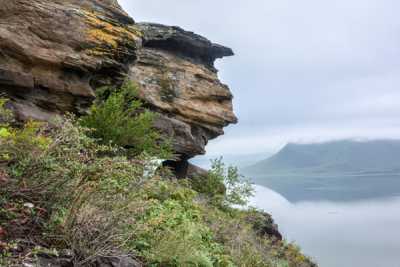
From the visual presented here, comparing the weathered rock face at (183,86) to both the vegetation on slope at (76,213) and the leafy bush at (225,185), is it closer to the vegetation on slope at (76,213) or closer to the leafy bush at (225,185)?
the leafy bush at (225,185)

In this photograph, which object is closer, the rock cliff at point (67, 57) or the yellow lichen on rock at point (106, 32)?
the rock cliff at point (67, 57)

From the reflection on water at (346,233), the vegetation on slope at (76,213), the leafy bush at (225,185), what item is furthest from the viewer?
the reflection on water at (346,233)

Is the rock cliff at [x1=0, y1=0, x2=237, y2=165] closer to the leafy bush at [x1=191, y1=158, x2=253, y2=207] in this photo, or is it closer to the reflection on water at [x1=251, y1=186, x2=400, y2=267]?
the leafy bush at [x1=191, y1=158, x2=253, y2=207]

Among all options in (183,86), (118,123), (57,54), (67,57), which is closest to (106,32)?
(67,57)

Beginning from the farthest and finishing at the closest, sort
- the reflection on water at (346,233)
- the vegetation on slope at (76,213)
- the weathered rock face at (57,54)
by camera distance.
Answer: the reflection on water at (346,233) < the weathered rock face at (57,54) < the vegetation on slope at (76,213)

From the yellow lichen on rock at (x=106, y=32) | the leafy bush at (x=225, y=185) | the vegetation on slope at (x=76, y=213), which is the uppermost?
the yellow lichen on rock at (x=106, y=32)

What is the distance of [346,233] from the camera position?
132m

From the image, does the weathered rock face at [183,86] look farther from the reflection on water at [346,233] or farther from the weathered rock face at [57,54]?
the reflection on water at [346,233]

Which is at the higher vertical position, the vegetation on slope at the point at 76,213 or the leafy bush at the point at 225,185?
the leafy bush at the point at 225,185

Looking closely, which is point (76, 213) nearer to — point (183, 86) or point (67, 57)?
point (67, 57)

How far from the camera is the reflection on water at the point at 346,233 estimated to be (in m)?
85.1

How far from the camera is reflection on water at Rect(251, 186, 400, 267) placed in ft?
279

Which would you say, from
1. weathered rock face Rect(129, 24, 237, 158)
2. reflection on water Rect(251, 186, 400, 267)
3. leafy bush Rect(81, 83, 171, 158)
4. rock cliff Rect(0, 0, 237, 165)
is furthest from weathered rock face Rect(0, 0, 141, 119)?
reflection on water Rect(251, 186, 400, 267)

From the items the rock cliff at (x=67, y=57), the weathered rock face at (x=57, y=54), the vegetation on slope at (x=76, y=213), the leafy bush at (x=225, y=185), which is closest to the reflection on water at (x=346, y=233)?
the leafy bush at (x=225, y=185)
